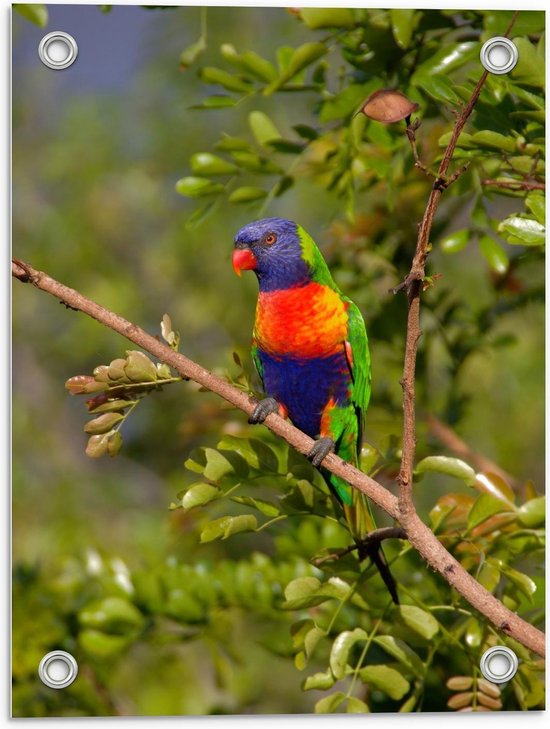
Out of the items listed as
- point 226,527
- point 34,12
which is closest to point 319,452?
point 226,527

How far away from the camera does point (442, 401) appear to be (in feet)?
7.97

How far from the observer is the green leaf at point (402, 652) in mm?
1605

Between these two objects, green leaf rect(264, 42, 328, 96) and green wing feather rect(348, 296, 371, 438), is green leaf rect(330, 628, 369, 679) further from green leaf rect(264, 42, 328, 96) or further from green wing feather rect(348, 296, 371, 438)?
green leaf rect(264, 42, 328, 96)

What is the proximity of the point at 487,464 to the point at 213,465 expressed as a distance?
0.91m

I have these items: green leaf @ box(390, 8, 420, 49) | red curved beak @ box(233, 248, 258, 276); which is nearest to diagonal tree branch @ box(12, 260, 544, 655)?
red curved beak @ box(233, 248, 258, 276)

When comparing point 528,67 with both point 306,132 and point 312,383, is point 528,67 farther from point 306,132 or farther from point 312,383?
point 312,383

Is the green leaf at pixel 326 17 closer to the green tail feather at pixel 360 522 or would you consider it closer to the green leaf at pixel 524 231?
the green leaf at pixel 524 231

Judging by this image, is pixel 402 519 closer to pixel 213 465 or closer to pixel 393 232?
pixel 213 465

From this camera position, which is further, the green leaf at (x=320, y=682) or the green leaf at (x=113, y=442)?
the green leaf at (x=320, y=682)

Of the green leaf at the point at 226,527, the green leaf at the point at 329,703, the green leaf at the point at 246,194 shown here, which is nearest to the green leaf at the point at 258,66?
the green leaf at the point at 246,194

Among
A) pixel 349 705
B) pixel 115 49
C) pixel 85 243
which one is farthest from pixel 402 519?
pixel 85 243

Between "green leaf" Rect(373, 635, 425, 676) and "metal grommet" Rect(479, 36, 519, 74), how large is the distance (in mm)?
1141

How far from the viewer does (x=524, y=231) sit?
1.57 metres

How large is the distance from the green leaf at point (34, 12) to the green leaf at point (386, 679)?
1397 millimetres
